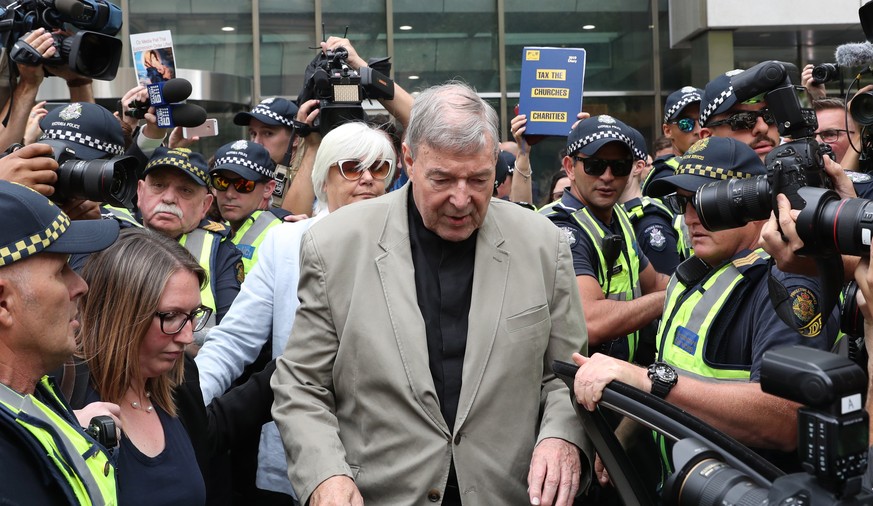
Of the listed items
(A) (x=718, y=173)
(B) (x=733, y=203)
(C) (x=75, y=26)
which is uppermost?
(C) (x=75, y=26)

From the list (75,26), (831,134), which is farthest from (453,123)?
(831,134)

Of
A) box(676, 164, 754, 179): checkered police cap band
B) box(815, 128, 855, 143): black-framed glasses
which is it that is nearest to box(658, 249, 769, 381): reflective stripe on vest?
box(676, 164, 754, 179): checkered police cap band

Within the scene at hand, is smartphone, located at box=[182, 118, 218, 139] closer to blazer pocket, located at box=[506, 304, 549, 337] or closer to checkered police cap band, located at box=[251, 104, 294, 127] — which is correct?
checkered police cap band, located at box=[251, 104, 294, 127]

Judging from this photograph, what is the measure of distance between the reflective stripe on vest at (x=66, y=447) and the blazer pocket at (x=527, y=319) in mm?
1162

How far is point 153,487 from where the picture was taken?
102 inches

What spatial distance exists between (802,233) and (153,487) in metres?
1.86

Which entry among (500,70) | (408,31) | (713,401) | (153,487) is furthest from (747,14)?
(153,487)

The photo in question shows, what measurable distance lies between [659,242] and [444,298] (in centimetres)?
222

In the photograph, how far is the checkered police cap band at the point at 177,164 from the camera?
466 centimetres

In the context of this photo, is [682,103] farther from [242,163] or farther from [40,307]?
[40,307]

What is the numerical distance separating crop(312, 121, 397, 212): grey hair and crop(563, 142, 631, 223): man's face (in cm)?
108

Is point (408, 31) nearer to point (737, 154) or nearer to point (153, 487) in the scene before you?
point (737, 154)

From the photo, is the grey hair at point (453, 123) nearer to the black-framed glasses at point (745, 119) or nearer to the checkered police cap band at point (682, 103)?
the black-framed glasses at point (745, 119)

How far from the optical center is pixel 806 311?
8.87 feet
